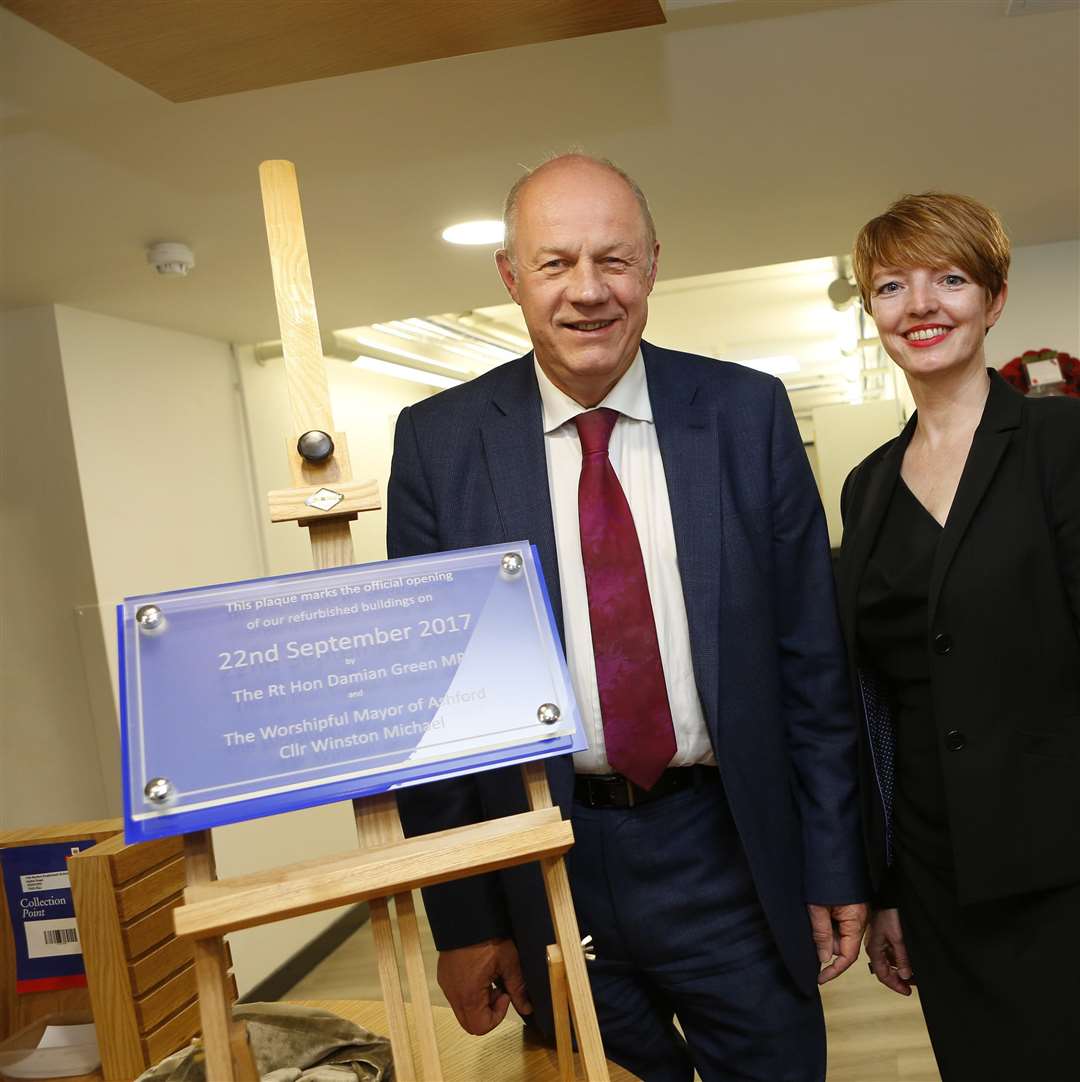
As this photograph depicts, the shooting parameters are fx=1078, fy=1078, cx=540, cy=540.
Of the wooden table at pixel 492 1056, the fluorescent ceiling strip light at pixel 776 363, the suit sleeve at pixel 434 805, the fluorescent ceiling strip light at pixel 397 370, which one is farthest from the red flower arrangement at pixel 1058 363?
the fluorescent ceiling strip light at pixel 776 363

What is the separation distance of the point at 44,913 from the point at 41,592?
2.24 metres

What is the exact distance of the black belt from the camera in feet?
5.11

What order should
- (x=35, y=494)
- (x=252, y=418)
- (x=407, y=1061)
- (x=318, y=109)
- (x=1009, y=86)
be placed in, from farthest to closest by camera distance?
1. (x=252, y=418)
2. (x=35, y=494)
3. (x=1009, y=86)
4. (x=318, y=109)
5. (x=407, y=1061)

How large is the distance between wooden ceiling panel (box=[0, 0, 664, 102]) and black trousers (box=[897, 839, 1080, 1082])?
1564 mm

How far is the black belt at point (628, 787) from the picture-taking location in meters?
1.56

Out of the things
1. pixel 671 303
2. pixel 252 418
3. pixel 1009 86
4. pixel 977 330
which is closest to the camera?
pixel 977 330

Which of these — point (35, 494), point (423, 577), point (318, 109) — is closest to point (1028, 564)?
point (423, 577)

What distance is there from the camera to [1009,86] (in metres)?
2.85

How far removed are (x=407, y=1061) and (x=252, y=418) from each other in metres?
4.28

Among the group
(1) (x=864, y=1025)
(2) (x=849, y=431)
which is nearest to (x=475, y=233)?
(1) (x=864, y=1025)

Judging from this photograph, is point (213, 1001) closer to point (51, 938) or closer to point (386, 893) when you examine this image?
point (386, 893)

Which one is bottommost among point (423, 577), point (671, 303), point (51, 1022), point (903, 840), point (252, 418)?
point (51, 1022)

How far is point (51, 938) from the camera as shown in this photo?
1.85 metres

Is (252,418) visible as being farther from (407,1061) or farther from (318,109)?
(407,1061)
